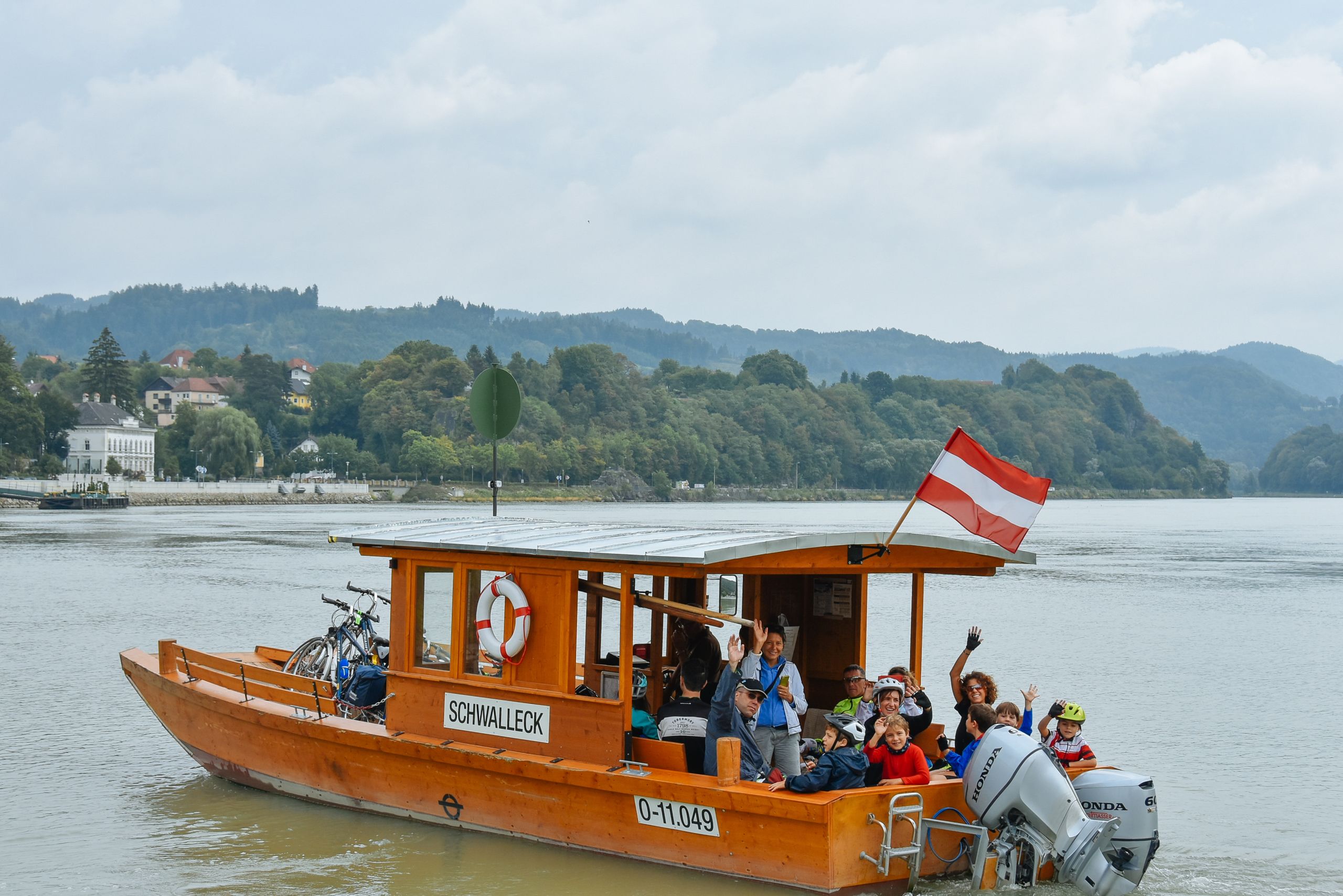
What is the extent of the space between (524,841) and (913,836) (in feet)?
9.84

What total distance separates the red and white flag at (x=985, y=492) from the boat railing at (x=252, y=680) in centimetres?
549

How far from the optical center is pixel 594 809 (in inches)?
362

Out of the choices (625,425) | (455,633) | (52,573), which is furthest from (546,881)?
(625,425)

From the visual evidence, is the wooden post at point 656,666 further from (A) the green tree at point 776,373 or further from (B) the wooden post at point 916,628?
(A) the green tree at point 776,373

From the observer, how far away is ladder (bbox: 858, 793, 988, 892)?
8.30 m

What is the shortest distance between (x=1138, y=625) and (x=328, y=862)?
2402 centimetres

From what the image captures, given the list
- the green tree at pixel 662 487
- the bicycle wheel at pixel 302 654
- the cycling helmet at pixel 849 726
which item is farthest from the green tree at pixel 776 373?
the cycling helmet at pixel 849 726

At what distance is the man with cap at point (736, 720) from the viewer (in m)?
8.59

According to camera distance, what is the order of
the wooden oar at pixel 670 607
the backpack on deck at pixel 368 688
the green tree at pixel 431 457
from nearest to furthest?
the wooden oar at pixel 670 607 < the backpack on deck at pixel 368 688 < the green tree at pixel 431 457

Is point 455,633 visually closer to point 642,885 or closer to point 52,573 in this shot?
point 642,885

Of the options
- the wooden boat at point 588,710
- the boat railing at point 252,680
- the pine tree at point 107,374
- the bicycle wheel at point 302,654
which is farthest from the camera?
the pine tree at point 107,374

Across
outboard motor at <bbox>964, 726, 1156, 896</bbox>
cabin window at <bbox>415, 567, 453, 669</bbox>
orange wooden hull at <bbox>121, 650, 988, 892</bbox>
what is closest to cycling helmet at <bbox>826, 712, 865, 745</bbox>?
orange wooden hull at <bbox>121, 650, 988, 892</bbox>

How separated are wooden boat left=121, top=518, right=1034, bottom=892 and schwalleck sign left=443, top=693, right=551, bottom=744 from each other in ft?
0.05

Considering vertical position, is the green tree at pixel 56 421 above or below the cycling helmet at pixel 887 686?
above
